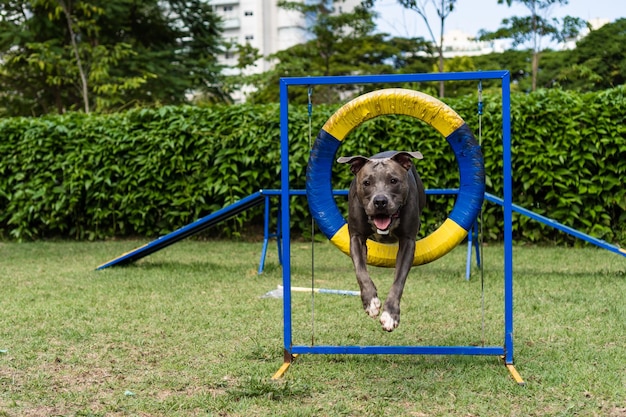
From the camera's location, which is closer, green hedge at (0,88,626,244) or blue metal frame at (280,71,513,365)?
blue metal frame at (280,71,513,365)

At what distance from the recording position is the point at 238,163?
10.7m

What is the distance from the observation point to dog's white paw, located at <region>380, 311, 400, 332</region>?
147 inches

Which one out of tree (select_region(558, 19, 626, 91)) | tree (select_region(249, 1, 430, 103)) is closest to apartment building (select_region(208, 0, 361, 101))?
tree (select_region(249, 1, 430, 103))

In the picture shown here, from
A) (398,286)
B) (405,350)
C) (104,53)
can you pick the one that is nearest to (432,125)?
(398,286)

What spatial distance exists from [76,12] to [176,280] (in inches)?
486

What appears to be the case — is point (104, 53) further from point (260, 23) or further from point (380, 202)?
point (260, 23)

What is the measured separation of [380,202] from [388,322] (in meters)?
0.62

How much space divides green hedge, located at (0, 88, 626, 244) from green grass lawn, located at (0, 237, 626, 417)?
1456 millimetres

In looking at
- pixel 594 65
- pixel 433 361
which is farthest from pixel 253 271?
pixel 594 65

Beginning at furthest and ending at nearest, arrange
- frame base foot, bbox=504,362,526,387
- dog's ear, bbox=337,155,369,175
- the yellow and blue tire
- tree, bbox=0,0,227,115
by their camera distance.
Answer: tree, bbox=0,0,227,115 < the yellow and blue tire < dog's ear, bbox=337,155,369,175 < frame base foot, bbox=504,362,526,387

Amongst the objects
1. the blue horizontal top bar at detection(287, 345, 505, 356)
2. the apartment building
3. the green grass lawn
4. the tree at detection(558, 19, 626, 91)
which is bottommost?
the green grass lawn

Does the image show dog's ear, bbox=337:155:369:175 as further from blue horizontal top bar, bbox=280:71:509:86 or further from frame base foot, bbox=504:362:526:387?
frame base foot, bbox=504:362:526:387

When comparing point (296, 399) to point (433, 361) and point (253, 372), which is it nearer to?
point (253, 372)

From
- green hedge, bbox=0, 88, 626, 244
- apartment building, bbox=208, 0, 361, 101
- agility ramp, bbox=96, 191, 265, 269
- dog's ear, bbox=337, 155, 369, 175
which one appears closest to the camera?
dog's ear, bbox=337, 155, 369, 175
